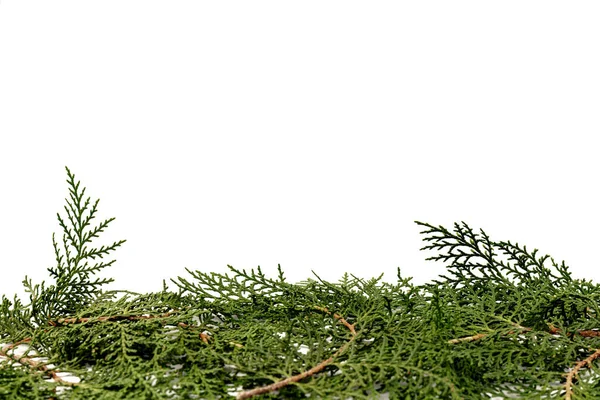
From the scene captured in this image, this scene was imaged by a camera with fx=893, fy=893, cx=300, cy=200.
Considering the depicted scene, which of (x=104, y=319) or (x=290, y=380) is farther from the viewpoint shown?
(x=104, y=319)

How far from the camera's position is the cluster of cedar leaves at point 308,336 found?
2.45 meters

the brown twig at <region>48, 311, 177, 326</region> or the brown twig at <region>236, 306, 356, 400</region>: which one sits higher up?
the brown twig at <region>48, 311, 177, 326</region>

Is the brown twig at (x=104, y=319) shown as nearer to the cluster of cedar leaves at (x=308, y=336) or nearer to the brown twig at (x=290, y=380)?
the cluster of cedar leaves at (x=308, y=336)

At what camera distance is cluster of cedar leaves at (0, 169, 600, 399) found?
2.45m

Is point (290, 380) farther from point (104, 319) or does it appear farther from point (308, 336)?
point (104, 319)

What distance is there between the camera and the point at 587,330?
9.64 feet

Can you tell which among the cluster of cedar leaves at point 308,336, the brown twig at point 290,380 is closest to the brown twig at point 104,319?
the cluster of cedar leaves at point 308,336

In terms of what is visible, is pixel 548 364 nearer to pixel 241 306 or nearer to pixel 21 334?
pixel 241 306

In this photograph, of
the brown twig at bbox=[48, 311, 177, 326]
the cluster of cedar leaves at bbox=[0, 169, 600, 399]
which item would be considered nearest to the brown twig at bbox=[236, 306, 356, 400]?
the cluster of cedar leaves at bbox=[0, 169, 600, 399]

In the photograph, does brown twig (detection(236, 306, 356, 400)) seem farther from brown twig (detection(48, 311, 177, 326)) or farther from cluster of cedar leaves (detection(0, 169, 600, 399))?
brown twig (detection(48, 311, 177, 326))

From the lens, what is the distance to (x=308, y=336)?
2.71 meters

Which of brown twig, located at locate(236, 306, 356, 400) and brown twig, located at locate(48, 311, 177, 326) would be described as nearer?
brown twig, located at locate(236, 306, 356, 400)

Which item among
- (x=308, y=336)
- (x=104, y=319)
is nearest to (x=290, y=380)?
(x=308, y=336)

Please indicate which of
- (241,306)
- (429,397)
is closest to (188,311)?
(241,306)
